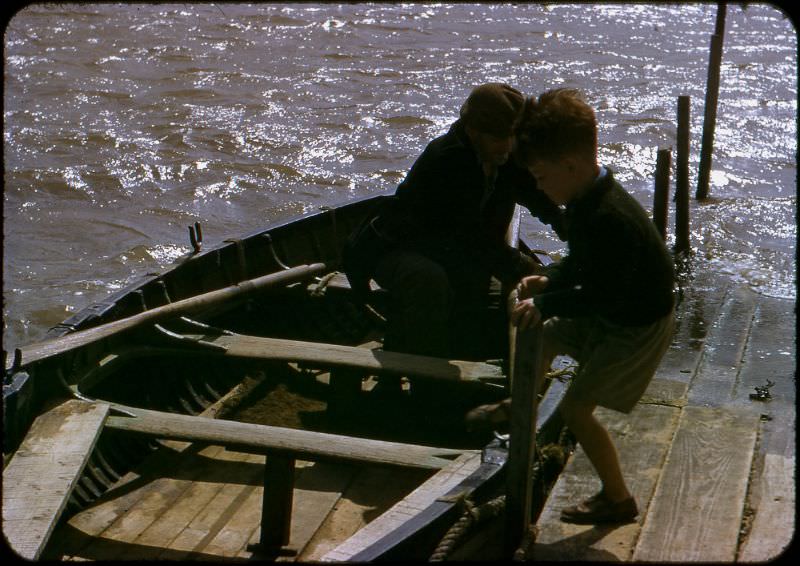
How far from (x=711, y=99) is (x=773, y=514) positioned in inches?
275

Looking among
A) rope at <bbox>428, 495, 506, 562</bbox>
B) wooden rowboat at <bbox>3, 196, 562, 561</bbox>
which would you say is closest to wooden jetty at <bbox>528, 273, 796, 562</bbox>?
rope at <bbox>428, 495, 506, 562</bbox>

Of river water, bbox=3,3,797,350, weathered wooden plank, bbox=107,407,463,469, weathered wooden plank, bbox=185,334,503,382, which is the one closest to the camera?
weathered wooden plank, bbox=107,407,463,469

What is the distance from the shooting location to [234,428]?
4316 mm

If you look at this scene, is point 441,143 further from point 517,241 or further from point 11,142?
point 11,142

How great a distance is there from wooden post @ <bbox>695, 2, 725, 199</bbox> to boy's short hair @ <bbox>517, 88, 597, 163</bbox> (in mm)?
6898

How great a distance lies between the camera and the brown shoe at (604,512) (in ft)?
11.3

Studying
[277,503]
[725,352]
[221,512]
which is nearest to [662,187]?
[725,352]

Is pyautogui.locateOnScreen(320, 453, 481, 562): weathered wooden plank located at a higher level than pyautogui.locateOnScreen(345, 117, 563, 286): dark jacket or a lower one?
lower

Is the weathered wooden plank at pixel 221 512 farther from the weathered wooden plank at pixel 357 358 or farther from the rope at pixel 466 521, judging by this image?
the rope at pixel 466 521

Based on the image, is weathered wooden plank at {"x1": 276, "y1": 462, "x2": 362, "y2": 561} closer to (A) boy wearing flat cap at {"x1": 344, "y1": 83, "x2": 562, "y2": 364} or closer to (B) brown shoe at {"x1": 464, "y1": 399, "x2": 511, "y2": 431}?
(A) boy wearing flat cap at {"x1": 344, "y1": 83, "x2": 562, "y2": 364}

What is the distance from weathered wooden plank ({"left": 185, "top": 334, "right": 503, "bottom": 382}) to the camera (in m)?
4.73

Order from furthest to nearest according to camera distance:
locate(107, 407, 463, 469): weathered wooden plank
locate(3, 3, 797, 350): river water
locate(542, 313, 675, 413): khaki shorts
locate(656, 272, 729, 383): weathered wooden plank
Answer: locate(3, 3, 797, 350): river water
locate(656, 272, 729, 383): weathered wooden plank
locate(107, 407, 463, 469): weathered wooden plank
locate(542, 313, 675, 413): khaki shorts

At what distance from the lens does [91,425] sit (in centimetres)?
436

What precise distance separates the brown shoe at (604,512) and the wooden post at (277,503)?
1125 millimetres
